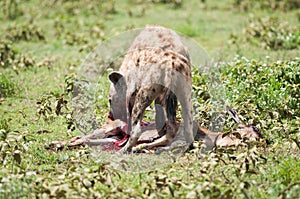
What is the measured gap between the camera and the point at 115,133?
6.91 m

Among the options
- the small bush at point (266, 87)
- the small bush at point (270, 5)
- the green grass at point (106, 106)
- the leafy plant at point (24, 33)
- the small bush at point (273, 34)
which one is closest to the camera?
the green grass at point (106, 106)

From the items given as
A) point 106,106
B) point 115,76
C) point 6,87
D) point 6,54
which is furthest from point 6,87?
point 115,76

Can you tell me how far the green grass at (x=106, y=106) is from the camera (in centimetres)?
512

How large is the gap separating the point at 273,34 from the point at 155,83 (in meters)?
5.54

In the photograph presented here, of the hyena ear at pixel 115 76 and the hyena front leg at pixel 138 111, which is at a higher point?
the hyena ear at pixel 115 76

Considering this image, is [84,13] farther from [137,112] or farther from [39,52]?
[137,112]

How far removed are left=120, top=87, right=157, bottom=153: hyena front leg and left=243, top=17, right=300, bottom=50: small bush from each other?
16.2 feet

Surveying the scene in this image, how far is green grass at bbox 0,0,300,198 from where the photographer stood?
16.8 ft

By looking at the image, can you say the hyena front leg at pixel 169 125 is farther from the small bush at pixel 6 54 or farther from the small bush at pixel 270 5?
the small bush at pixel 270 5

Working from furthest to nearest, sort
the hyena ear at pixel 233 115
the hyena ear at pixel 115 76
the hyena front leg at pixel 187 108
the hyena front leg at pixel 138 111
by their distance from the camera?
the hyena ear at pixel 233 115 → the hyena ear at pixel 115 76 → the hyena front leg at pixel 187 108 → the hyena front leg at pixel 138 111

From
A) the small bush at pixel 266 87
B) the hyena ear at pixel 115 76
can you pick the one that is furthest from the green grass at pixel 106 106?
the hyena ear at pixel 115 76

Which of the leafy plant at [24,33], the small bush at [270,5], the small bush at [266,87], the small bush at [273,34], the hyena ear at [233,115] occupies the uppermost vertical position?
the small bush at [270,5]

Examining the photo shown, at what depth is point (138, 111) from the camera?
249 inches

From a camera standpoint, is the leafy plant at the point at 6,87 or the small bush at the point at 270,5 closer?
the leafy plant at the point at 6,87
